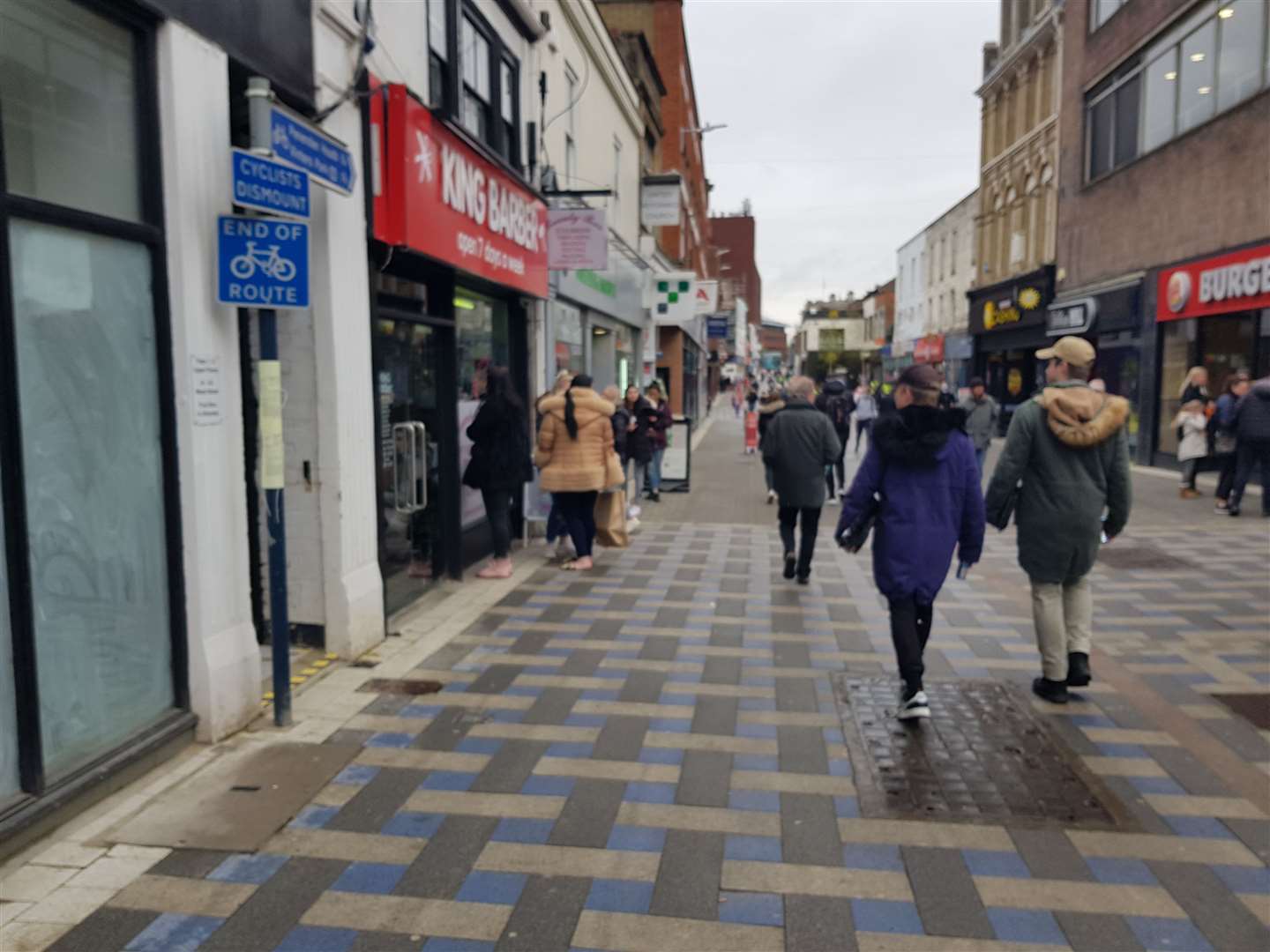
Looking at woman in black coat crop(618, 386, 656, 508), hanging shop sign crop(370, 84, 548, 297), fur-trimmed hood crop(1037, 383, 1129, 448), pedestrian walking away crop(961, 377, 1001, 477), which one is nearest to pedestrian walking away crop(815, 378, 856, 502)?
pedestrian walking away crop(961, 377, 1001, 477)

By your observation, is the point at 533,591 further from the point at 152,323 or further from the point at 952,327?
the point at 952,327

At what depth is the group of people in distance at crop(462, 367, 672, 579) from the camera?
8.30 meters

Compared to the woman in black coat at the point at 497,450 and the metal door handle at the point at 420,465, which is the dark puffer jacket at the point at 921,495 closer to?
the metal door handle at the point at 420,465

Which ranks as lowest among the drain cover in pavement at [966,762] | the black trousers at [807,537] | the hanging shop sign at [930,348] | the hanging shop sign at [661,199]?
the drain cover in pavement at [966,762]

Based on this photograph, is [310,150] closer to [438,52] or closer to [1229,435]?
[438,52]

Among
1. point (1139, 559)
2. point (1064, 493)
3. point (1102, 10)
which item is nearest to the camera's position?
point (1064, 493)

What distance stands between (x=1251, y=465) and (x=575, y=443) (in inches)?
351

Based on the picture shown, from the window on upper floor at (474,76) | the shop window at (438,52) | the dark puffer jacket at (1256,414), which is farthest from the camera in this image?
the dark puffer jacket at (1256,414)

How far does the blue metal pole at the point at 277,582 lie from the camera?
4.65 meters

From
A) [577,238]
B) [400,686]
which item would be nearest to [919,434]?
[400,686]

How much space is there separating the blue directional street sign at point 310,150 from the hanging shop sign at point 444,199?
1.14 metres

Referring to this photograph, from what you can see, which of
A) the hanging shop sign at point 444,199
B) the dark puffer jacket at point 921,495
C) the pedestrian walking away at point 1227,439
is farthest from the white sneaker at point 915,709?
the pedestrian walking away at point 1227,439

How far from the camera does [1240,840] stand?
3.67 m

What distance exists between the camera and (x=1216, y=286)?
54.5 ft
